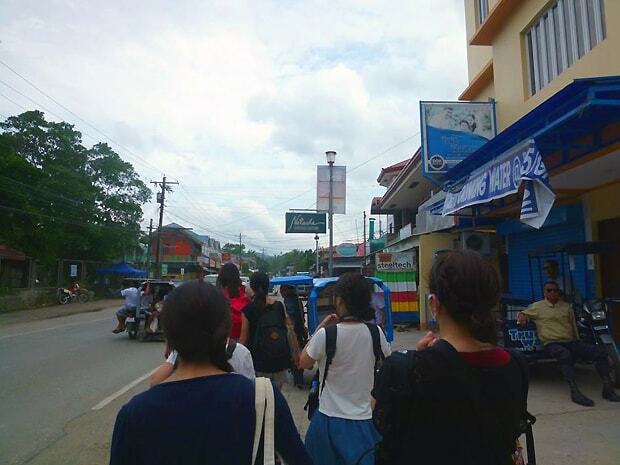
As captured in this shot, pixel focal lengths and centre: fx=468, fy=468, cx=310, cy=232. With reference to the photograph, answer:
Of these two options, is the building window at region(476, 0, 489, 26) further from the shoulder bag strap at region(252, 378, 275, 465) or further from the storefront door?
the shoulder bag strap at region(252, 378, 275, 465)

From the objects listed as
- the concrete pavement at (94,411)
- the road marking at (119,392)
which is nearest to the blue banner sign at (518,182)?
the concrete pavement at (94,411)

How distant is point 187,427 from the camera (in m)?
1.53

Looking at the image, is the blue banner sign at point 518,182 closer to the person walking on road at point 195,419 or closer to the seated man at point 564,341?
the seated man at point 564,341

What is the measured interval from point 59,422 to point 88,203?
3016cm

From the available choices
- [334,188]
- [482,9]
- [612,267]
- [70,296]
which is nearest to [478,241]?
[612,267]

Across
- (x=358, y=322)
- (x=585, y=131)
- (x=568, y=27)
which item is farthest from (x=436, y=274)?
(x=568, y=27)

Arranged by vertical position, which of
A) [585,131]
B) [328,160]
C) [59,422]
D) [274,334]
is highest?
[328,160]

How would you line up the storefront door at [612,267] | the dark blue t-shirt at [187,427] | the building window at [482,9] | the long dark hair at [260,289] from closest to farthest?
the dark blue t-shirt at [187,427]
the long dark hair at [260,289]
the storefront door at [612,267]
the building window at [482,9]

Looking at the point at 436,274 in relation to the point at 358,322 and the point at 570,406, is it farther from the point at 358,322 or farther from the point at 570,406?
the point at 570,406

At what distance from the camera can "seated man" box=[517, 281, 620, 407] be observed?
613 cm

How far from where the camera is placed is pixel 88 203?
32906 mm

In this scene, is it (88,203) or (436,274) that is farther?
(88,203)

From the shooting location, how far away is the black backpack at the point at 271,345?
14.4 feet

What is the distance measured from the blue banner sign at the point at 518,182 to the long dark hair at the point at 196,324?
4679 mm
